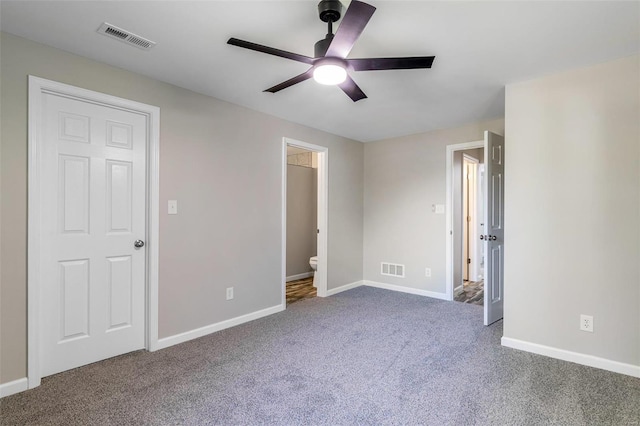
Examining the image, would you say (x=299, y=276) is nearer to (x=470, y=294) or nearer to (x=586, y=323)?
(x=470, y=294)

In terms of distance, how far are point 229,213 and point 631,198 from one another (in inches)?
130

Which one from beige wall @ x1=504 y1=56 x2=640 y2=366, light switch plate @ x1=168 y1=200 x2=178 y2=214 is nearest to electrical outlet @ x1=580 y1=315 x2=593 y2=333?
beige wall @ x1=504 y1=56 x2=640 y2=366

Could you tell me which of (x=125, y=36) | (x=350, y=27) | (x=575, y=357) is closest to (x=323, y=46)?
(x=350, y=27)

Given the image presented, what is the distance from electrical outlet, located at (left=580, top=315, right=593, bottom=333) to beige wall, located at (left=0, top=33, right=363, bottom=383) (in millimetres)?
2817

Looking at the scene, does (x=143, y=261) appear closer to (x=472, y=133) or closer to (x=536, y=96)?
(x=536, y=96)

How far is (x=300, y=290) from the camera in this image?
4.90 metres

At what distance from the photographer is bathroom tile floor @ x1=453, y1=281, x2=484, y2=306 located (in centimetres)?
432

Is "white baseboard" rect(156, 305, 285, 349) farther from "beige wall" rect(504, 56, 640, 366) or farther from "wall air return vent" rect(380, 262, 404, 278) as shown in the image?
"beige wall" rect(504, 56, 640, 366)

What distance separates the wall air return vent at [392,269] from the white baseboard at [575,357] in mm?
2042

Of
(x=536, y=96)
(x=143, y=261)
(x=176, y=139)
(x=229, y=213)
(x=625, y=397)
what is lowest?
(x=625, y=397)

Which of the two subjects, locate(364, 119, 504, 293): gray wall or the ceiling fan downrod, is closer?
the ceiling fan downrod

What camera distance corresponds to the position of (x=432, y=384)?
2.21 m

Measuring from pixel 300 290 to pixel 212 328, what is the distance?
1.88 metres

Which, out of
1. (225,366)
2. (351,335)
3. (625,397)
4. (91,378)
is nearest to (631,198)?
(625,397)
